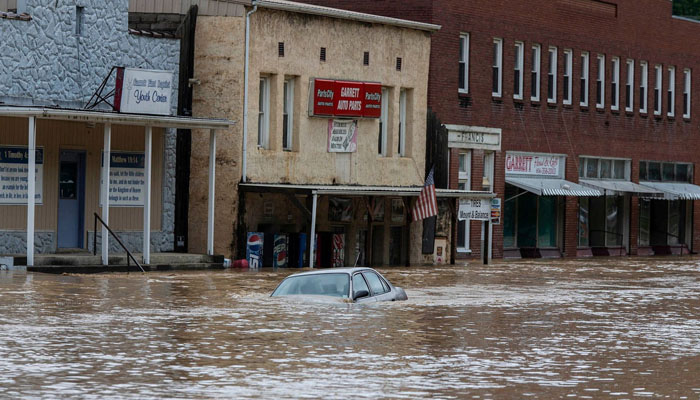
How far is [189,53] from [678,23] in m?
28.5

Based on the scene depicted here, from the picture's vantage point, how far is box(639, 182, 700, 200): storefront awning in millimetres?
55781

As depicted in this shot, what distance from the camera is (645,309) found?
85.7 feet

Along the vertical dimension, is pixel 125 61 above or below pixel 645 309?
above

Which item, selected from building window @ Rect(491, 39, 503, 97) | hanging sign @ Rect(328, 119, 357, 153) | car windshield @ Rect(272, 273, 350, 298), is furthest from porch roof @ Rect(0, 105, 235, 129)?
building window @ Rect(491, 39, 503, 97)

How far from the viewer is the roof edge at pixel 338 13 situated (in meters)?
38.2

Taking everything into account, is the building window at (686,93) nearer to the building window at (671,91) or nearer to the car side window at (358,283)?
the building window at (671,91)

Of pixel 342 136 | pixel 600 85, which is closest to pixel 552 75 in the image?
pixel 600 85

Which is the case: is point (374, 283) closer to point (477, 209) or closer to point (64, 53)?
point (64, 53)

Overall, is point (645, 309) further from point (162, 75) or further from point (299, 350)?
point (162, 75)

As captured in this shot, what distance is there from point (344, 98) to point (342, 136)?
110cm

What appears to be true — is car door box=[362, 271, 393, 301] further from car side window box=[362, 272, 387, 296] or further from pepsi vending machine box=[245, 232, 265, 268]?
pepsi vending machine box=[245, 232, 265, 268]

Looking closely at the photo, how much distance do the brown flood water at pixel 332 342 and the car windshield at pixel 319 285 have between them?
28 centimetres

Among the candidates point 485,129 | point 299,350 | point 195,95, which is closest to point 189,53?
point 195,95

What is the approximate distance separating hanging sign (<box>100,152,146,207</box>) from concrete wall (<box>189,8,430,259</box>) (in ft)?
5.98
